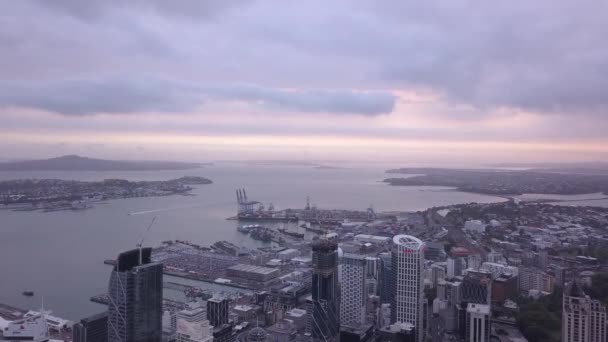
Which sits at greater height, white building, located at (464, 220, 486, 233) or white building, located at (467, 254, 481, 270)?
white building, located at (464, 220, 486, 233)

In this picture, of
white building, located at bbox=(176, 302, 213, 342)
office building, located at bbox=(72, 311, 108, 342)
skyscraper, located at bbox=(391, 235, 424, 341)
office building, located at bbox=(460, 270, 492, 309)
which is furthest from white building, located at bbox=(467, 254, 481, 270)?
office building, located at bbox=(72, 311, 108, 342)

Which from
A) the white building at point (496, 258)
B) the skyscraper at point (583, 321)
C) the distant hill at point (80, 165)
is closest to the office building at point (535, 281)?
the white building at point (496, 258)

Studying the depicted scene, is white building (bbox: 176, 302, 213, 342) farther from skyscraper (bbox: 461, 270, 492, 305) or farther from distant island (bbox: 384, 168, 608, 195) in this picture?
distant island (bbox: 384, 168, 608, 195)

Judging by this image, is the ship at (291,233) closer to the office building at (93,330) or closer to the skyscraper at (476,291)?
the skyscraper at (476,291)

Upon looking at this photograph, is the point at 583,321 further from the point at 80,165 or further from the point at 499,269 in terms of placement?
the point at 80,165

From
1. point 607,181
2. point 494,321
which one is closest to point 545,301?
point 494,321

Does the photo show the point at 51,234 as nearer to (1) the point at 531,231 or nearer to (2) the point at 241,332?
(2) the point at 241,332
